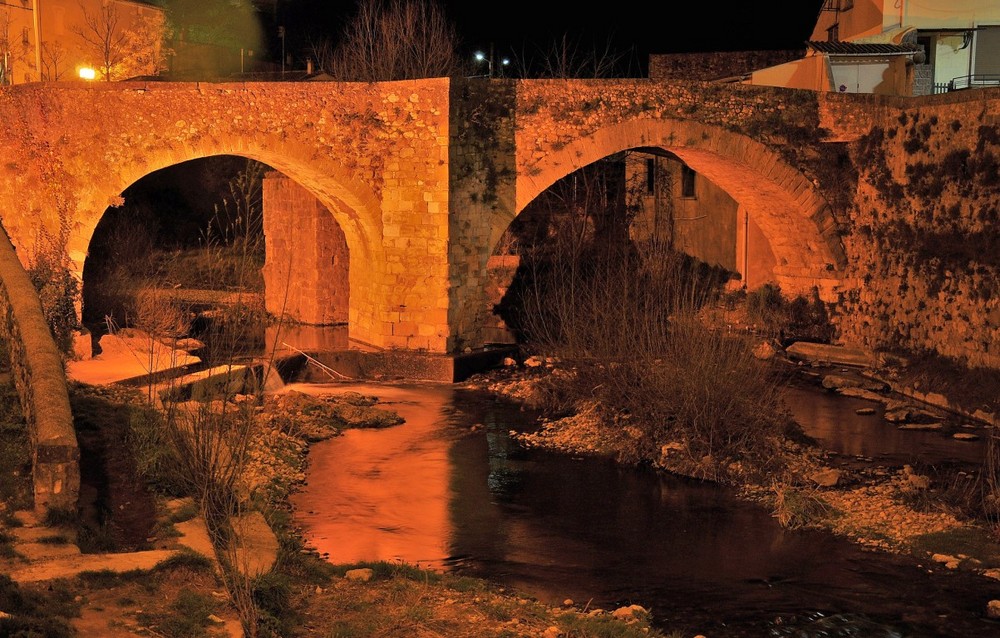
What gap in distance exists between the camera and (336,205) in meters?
15.3

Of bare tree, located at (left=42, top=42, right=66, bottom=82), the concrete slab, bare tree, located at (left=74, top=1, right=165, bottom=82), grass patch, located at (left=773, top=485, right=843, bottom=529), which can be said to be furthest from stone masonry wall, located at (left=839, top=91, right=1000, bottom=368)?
bare tree, located at (left=42, top=42, right=66, bottom=82)

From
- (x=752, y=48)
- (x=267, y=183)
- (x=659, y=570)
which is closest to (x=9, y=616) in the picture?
(x=659, y=570)

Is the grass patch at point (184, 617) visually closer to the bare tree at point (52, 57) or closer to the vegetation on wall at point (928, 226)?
the vegetation on wall at point (928, 226)

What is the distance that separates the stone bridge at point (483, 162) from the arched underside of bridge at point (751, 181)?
0.10 feet

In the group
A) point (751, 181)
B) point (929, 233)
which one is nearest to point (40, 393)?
point (929, 233)

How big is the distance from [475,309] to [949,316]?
5.69 m

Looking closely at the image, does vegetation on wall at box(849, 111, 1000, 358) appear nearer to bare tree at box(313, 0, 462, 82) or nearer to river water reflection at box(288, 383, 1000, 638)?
river water reflection at box(288, 383, 1000, 638)

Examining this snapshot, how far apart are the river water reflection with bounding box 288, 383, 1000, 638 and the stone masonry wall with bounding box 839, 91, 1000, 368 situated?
4.87 metres

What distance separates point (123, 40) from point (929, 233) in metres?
16.2

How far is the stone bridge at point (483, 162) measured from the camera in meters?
13.7

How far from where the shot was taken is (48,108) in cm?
1371

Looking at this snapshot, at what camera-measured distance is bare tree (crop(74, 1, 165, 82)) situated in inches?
863

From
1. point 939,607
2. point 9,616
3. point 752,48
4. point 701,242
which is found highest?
point 752,48

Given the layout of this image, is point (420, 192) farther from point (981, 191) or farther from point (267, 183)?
point (981, 191)
